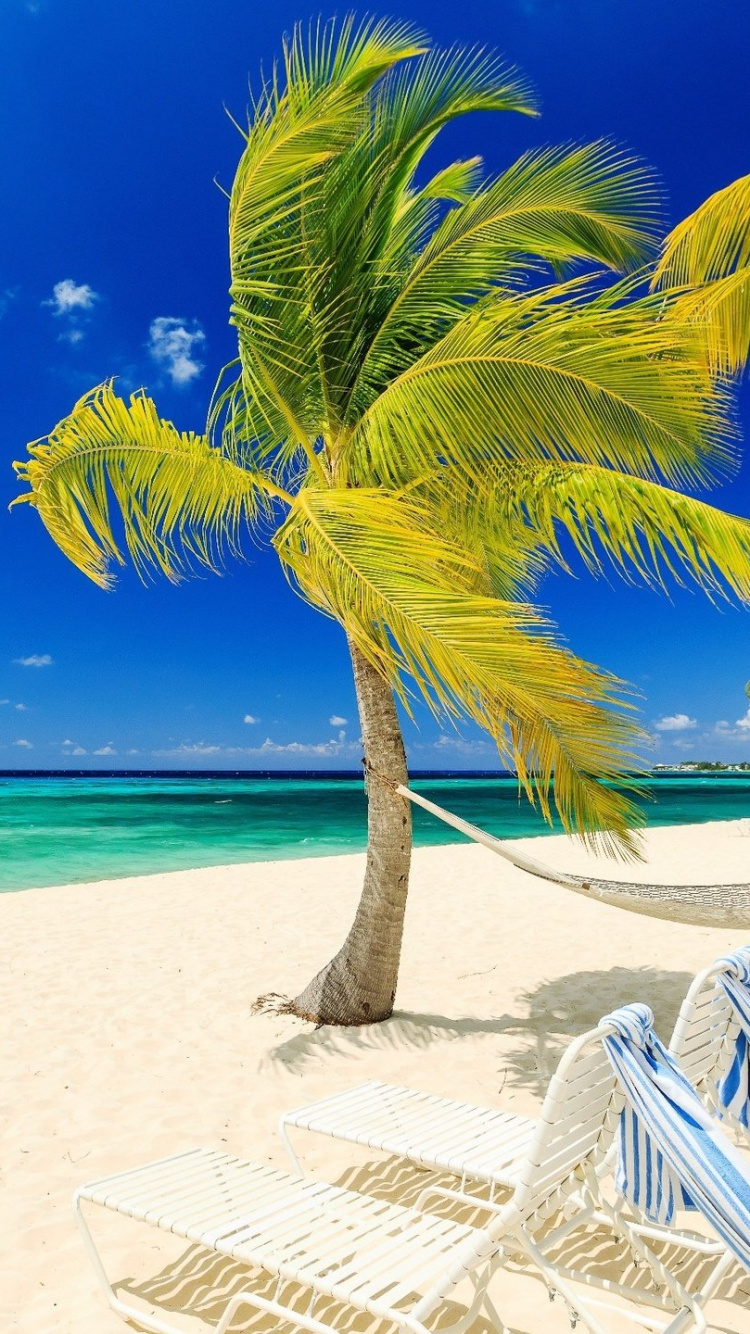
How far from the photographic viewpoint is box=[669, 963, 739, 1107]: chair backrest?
1996 mm

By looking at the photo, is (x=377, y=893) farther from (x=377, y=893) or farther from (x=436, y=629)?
(x=436, y=629)

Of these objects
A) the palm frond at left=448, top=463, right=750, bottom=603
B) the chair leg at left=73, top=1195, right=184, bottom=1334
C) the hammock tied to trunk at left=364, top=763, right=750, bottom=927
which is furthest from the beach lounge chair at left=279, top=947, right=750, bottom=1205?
the palm frond at left=448, top=463, right=750, bottom=603

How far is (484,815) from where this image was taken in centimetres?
2967

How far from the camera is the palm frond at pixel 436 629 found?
290 cm

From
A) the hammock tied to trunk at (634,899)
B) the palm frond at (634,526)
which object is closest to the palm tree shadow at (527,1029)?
the hammock tied to trunk at (634,899)

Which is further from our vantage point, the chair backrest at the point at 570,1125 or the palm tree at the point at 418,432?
the palm tree at the point at 418,432

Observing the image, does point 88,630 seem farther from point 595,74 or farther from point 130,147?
point 595,74

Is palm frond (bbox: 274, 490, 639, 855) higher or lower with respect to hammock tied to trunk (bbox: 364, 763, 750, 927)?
higher

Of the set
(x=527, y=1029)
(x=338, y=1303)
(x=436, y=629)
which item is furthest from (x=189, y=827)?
(x=338, y=1303)

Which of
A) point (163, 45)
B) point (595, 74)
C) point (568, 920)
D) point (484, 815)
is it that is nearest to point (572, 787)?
point (568, 920)

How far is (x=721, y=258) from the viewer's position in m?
4.22

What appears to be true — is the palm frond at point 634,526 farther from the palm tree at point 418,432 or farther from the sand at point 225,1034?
the sand at point 225,1034

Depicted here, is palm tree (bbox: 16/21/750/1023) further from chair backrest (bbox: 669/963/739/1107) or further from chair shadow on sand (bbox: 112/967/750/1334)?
chair backrest (bbox: 669/963/739/1107)

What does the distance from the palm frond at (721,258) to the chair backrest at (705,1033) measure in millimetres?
2830
